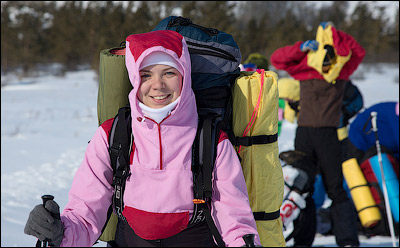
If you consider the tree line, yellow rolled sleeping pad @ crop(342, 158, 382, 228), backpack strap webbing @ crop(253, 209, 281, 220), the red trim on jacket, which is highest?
the tree line

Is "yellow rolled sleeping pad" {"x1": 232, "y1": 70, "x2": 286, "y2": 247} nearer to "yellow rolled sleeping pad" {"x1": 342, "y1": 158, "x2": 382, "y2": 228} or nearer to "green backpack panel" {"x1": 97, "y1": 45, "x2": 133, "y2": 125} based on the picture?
"green backpack panel" {"x1": 97, "y1": 45, "x2": 133, "y2": 125}

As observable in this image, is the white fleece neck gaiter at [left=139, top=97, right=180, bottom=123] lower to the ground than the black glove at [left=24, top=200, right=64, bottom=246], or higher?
higher

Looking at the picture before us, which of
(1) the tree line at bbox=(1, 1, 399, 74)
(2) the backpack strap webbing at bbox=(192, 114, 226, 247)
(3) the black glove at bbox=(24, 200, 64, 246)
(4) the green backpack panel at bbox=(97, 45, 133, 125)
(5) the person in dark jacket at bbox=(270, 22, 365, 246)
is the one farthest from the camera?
(1) the tree line at bbox=(1, 1, 399, 74)

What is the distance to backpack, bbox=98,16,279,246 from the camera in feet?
5.19

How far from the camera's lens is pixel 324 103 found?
12.1 feet

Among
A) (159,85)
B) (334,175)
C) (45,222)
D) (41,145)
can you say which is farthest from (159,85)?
(41,145)

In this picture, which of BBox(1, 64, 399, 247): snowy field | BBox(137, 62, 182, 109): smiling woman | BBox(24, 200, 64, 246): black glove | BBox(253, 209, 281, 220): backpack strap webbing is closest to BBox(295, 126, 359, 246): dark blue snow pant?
BBox(1, 64, 399, 247): snowy field

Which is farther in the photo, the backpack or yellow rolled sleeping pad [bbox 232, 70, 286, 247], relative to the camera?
yellow rolled sleeping pad [bbox 232, 70, 286, 247]

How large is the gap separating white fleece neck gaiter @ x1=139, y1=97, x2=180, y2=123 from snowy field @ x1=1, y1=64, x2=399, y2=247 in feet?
6.67

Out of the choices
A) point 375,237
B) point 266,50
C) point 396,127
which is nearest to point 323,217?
point 375,237

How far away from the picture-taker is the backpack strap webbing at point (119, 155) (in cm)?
160

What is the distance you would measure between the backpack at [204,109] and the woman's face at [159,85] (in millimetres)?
159

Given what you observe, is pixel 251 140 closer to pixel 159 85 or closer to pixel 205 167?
pixel 205 167

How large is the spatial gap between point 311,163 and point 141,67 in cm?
274
